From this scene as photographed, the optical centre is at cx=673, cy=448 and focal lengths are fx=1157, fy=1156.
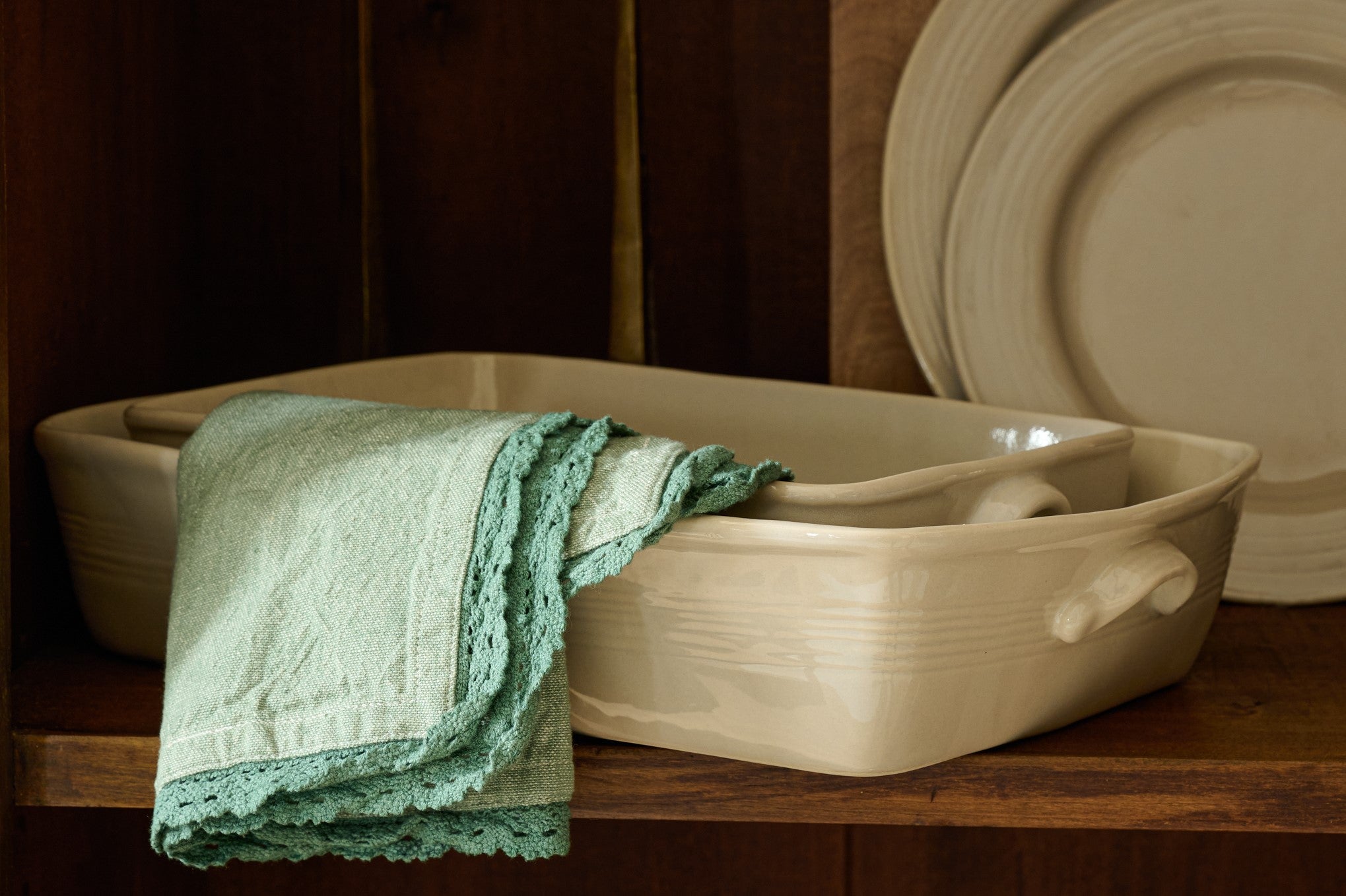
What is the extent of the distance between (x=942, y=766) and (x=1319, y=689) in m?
0.16

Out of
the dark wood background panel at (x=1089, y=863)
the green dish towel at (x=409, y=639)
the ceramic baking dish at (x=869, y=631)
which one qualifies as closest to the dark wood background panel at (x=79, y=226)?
the green dish towel at (x=409, y=639)

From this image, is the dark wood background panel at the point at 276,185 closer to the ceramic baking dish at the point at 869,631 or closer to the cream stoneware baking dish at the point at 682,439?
the cream stoneware baking dish at the point at 682,439

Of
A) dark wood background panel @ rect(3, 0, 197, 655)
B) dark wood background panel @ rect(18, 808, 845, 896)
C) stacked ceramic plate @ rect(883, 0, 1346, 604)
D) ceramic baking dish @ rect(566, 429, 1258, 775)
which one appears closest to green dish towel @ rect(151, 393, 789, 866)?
ceramic baking dish @ rect(566, 429, 1258, 775)

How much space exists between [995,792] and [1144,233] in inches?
11.4

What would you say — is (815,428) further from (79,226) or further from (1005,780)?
(79,226)

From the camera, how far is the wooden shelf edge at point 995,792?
0.35 m

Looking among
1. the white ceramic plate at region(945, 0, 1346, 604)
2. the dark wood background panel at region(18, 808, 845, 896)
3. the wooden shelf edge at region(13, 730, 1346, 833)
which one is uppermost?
the white ceramic plate at region(945, 0, 1346, 604)

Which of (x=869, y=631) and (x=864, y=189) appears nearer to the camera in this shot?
(x=869, y=631)

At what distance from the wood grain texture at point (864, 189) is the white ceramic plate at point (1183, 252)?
0.04 m

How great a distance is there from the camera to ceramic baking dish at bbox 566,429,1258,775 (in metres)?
0.31

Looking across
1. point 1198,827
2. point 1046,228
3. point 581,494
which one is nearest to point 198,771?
point 581,494

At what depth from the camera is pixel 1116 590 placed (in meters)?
0.33

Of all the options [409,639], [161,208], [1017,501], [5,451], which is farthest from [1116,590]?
[161,208]

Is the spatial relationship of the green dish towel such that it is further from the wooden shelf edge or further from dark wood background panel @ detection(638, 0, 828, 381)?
dark wood background panel @ detection(638, 0, 828, 381)
